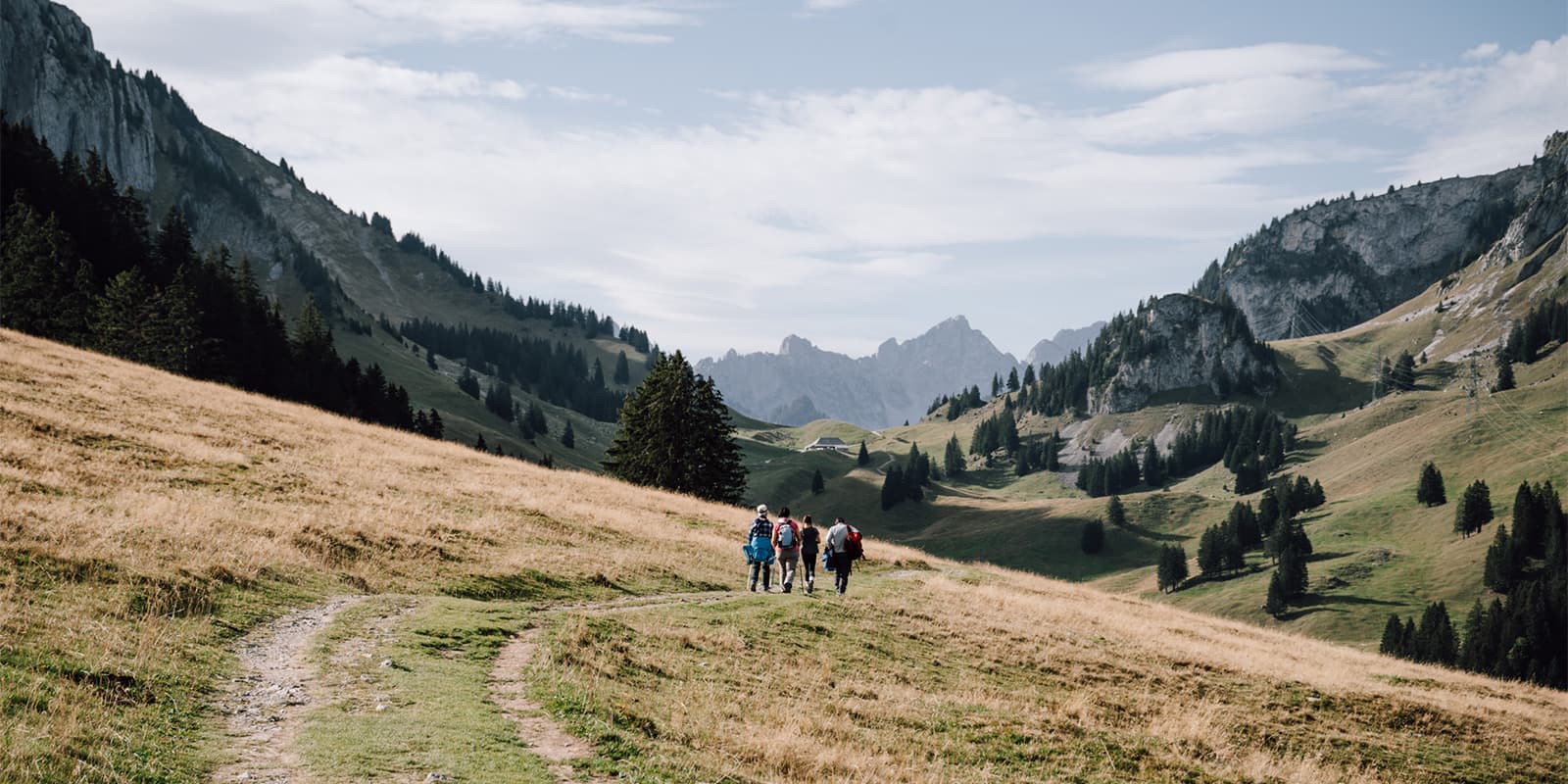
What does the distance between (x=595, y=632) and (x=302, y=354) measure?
9752cm

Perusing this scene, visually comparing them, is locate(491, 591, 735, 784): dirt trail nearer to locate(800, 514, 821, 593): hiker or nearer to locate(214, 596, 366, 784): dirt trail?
locate(214, 596, 366, 784): dirt trail

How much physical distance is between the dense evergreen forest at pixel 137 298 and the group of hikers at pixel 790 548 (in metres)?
65.0

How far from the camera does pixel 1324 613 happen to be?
164 metres

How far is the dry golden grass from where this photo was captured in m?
14.9

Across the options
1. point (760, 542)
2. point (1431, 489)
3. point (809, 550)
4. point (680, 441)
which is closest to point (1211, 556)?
point (1431, 489)

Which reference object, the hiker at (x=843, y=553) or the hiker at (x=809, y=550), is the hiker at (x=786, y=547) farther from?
the hiker at (x=843, y=553)

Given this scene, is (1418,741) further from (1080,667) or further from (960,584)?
(960,584)

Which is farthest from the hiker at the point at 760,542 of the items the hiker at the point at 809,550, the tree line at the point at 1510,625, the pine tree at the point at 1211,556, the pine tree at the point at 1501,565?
the pine tree at the point at 1211,556

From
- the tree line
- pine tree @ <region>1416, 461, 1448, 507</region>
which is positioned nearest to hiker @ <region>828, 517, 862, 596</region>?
the tree line

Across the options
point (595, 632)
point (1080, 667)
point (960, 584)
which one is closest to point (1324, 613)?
point (960, 584)

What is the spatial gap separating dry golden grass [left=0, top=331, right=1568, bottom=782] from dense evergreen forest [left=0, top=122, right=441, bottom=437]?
106ft

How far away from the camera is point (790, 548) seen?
32906 millimetres

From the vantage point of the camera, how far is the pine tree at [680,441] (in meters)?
73.6

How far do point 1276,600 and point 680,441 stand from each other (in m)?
141
